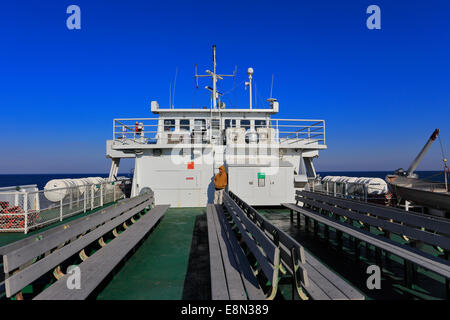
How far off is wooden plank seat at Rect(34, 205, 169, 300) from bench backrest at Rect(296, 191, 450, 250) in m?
4.18

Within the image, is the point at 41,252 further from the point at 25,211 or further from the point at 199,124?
the point at 199,124

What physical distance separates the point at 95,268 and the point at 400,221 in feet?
15.3

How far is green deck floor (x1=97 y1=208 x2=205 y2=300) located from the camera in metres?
3.70

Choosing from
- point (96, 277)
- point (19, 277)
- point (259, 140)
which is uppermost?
point (259, 140)

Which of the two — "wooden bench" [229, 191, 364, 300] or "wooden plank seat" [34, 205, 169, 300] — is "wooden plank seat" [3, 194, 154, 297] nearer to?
"wooden plank seat" [34, 205, 169, 300]

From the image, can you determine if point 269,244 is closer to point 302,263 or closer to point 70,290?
point 302,263

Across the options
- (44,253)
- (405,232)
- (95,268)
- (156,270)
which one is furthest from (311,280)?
(44,253)

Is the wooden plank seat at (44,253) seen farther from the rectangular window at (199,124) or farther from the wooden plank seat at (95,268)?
the rectangular window at (199,124)

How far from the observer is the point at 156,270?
14.9ft

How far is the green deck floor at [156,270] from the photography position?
3697mm

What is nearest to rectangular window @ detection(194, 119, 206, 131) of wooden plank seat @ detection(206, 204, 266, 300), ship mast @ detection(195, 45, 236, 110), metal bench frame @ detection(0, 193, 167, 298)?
ship mast @ detection(195, 45, 236, 110)

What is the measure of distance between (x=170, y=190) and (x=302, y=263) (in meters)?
9.52
